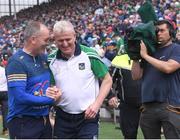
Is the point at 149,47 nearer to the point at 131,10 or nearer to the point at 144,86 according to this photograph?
the point at 144,86

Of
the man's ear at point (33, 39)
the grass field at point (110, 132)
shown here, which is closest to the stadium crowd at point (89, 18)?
the grass field at point (110, 132)

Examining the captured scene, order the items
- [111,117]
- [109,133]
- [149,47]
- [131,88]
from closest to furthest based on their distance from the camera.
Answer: [149,47] < [131,88] < [109,133] < [111,117]

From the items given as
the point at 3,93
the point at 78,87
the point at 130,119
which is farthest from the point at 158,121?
the point at 3,93

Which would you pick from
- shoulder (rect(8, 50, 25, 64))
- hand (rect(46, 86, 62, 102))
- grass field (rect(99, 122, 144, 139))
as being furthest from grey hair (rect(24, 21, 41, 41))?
grass field (rect(99, 122, 144, 139))

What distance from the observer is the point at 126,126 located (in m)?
7.66

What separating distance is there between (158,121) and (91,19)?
25.2m

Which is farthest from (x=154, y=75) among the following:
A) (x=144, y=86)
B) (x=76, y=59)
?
(x=76, y=59)

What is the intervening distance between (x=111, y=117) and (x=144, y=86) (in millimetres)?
8147

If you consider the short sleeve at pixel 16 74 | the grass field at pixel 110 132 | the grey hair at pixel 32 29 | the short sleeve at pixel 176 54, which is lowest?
the grass field at pixel 110 132

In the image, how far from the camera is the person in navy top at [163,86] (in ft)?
17.7

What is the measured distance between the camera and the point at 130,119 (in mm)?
7641

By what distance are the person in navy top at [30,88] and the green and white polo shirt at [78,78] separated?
141 mm

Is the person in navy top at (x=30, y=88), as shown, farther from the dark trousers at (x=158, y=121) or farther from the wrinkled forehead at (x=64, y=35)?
the dark trousers at (x=158, y=121)

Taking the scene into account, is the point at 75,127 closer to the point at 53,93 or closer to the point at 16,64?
the point at 53,93
